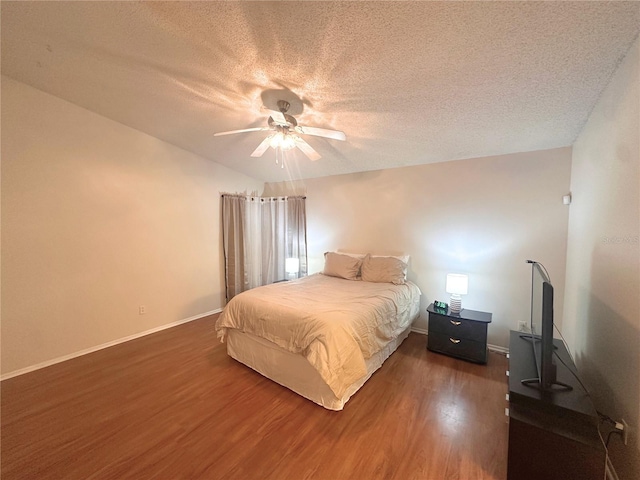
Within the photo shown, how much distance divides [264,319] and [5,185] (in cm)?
270

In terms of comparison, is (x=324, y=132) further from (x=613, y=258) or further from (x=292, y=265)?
(x=292, y=265)

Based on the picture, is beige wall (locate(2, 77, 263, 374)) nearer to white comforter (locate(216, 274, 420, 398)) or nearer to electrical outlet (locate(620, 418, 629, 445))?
white comforter (locate(216, 274, 420, 398))

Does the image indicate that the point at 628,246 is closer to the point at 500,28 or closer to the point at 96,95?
the point at 500,28

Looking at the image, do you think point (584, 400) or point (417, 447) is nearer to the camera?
point (584, 400)

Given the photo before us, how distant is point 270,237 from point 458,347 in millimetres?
3359

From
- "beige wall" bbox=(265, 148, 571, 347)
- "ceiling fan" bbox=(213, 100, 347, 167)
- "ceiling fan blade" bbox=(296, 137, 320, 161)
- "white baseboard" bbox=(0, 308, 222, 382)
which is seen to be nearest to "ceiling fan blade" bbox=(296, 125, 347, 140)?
"ceiling fan" bbox=(213, 100, 347, 167)

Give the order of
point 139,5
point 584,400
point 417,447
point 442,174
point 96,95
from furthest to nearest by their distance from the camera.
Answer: point 442,174
point 96,95
point 417,447
point 139,5
point 584,400

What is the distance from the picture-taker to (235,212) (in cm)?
423

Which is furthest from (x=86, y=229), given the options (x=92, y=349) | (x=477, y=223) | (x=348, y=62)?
(x=477, y=223)

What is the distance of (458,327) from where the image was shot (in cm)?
257

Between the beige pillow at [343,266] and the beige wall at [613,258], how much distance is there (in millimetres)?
2177

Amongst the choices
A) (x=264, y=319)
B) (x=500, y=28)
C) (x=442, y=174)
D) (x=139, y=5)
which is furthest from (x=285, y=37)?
(x=442, y=174)

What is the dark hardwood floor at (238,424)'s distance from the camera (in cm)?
141

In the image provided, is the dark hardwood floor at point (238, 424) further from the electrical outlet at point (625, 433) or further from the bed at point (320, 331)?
the electrical outlet at point (625, 433)
